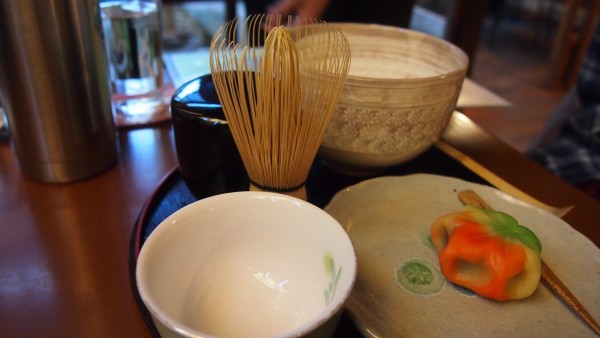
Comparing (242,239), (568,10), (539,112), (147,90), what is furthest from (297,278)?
(568,10)

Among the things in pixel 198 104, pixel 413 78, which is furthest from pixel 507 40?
pixel 198 104

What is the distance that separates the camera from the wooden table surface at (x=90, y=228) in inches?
13.5

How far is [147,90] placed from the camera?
626 millimetres

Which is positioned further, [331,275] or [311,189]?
[311,189]

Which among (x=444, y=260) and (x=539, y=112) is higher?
(x=444, y=260)

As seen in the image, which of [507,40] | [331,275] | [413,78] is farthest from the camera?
[507,40]

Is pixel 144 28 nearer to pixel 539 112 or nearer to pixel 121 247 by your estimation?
pixel 121 247

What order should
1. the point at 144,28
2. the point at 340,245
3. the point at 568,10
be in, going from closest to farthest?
the point at 340,245 < the point at 144,28 < the point at 568,10

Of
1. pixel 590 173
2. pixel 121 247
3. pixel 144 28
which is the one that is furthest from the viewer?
pixel 590 173

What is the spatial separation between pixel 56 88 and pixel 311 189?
260 millimetres

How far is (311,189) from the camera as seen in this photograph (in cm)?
49

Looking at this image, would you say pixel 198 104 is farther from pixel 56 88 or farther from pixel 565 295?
pixel 565 295

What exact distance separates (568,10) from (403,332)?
2118 mm

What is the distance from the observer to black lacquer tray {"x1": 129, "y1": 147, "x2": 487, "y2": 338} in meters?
0.37
